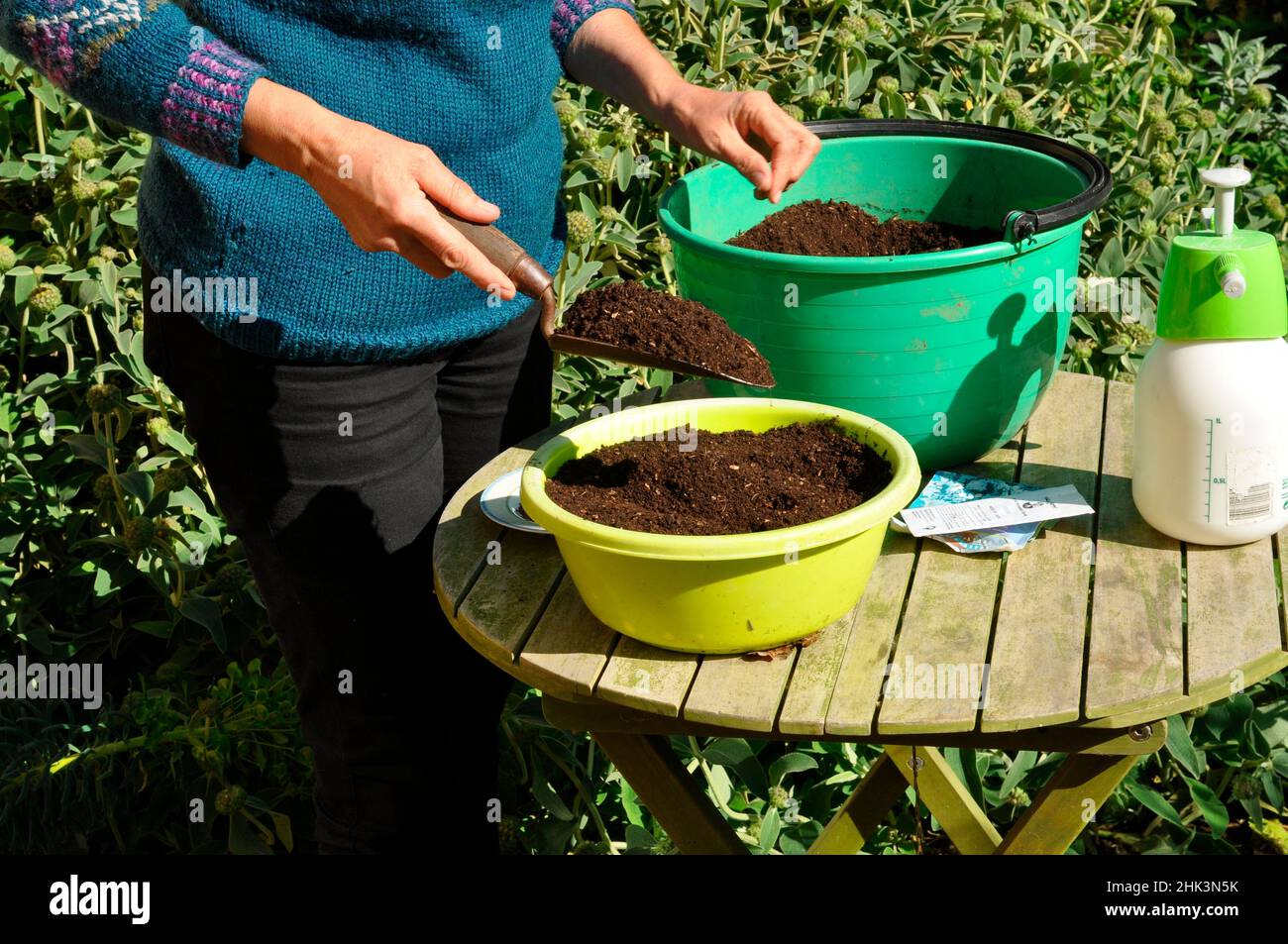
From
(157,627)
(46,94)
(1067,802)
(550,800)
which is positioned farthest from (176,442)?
(1067,802)

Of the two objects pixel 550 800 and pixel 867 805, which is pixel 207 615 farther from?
pixel 867 805

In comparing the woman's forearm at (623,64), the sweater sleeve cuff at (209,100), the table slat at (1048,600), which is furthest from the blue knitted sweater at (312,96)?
the table slat at (1048,600)

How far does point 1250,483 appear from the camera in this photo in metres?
1.36

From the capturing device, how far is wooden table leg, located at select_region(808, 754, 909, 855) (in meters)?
1.83

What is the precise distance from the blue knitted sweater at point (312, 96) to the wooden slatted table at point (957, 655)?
272mm

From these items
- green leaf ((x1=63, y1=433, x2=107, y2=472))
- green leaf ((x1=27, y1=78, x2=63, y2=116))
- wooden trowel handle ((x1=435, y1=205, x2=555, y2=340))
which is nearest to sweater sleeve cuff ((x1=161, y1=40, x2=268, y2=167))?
wooden trowel handle ((x1=435, y1=205, x2=555, y2=340))

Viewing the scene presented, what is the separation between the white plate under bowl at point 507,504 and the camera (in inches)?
60.4

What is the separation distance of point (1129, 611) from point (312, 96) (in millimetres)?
991

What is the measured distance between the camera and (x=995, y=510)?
4.94 feet

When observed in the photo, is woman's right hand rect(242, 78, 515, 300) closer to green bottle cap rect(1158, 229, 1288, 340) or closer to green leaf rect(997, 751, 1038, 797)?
green bottle cap rect(1158, 229, 1288, 340)

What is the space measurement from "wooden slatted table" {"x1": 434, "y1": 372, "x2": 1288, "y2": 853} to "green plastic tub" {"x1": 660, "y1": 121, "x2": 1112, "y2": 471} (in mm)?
142

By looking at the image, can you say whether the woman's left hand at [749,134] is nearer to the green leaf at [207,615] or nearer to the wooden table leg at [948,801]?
the wooden table leg at [948,801]
